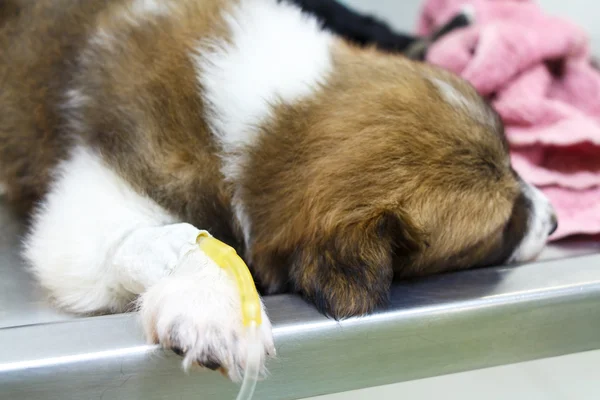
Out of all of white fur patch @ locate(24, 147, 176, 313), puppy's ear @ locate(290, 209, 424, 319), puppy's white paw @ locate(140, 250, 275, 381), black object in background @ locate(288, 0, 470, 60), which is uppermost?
black object in background @ locate(288, 0, 470, 60)

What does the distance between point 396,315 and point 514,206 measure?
55cm

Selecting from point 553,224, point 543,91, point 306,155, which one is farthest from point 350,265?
point 543,91

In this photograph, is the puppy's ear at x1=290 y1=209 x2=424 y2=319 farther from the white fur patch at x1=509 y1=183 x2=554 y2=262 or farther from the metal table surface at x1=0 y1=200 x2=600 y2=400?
the white fur patch at x1=509 y1=183 x2=554 y2=262

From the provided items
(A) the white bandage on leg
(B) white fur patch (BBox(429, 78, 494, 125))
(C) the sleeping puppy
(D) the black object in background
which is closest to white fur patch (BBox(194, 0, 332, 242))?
(C) the sleeping puppy

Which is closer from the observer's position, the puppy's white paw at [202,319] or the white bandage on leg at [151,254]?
the puppy's white paw at [202,319]

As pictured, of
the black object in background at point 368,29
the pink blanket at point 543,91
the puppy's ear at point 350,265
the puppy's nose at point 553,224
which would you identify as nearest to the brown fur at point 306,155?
the puppy's ear at point 350,265

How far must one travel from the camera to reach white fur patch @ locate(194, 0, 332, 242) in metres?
1.48

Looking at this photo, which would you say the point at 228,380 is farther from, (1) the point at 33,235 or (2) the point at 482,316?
(1) the point at 33,235

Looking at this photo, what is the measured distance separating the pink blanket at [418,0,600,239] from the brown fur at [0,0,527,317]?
17.9 inches

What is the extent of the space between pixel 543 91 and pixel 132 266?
1.59 m

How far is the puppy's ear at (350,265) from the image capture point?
1.23 metres

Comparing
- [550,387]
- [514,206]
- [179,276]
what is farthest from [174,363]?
[514,206]

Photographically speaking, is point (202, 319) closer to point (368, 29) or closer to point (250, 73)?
point (250, 73)

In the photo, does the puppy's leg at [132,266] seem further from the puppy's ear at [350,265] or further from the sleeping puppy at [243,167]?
the puppy's ear at [350,265]
